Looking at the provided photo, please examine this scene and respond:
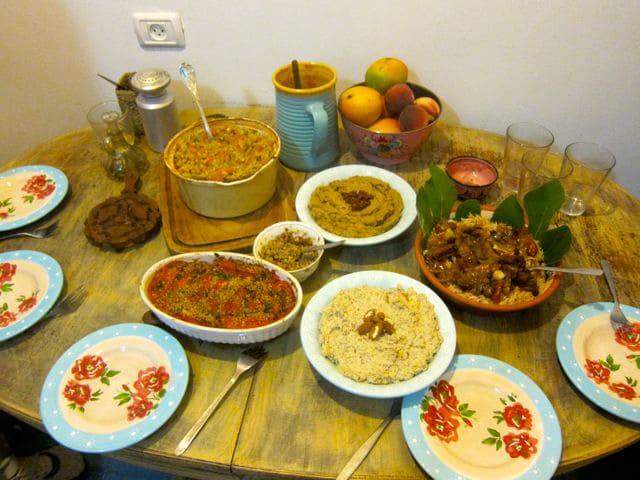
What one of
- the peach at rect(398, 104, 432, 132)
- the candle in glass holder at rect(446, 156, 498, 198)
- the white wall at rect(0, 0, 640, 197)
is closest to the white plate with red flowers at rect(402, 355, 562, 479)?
the candle in glass holder at rect(446, 156, 498, 198)

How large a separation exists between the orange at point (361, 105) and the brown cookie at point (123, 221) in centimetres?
70

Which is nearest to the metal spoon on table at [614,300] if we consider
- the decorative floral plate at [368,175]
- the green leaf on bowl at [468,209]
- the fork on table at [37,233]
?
the green leaf on bowl at [468,209]

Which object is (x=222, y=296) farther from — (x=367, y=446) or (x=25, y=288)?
(x=25, y=288)

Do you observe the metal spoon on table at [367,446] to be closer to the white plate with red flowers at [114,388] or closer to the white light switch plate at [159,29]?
the white plate with red flowers at [114,388]

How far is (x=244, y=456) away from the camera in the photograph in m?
0.93

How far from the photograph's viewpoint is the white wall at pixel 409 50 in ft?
5.05

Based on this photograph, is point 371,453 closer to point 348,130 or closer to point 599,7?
point 348,130

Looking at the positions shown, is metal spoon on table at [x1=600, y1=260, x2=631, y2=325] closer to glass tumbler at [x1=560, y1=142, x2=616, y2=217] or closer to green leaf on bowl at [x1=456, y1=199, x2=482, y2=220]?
glass tumbler at [x1=560, y1=142, x2=616, y2=217]

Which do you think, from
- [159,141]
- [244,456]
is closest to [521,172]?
[244,456]

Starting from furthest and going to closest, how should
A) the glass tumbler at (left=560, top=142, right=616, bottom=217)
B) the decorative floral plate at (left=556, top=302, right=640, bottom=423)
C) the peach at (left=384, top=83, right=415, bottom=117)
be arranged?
the peach at (left=384, top=83, right=415, bottom=117) < the glass tumbler at (left=560, top=142, right=616, bottom=217) < the decorative floral plate at (left=556, top=302, right=640, bottom=423)

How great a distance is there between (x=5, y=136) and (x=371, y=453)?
7.23 feet

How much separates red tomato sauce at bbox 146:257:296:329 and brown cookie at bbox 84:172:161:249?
0.26 m

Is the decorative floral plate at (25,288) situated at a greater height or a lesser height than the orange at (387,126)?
lesser

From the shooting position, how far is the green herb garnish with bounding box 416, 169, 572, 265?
3.90ft
